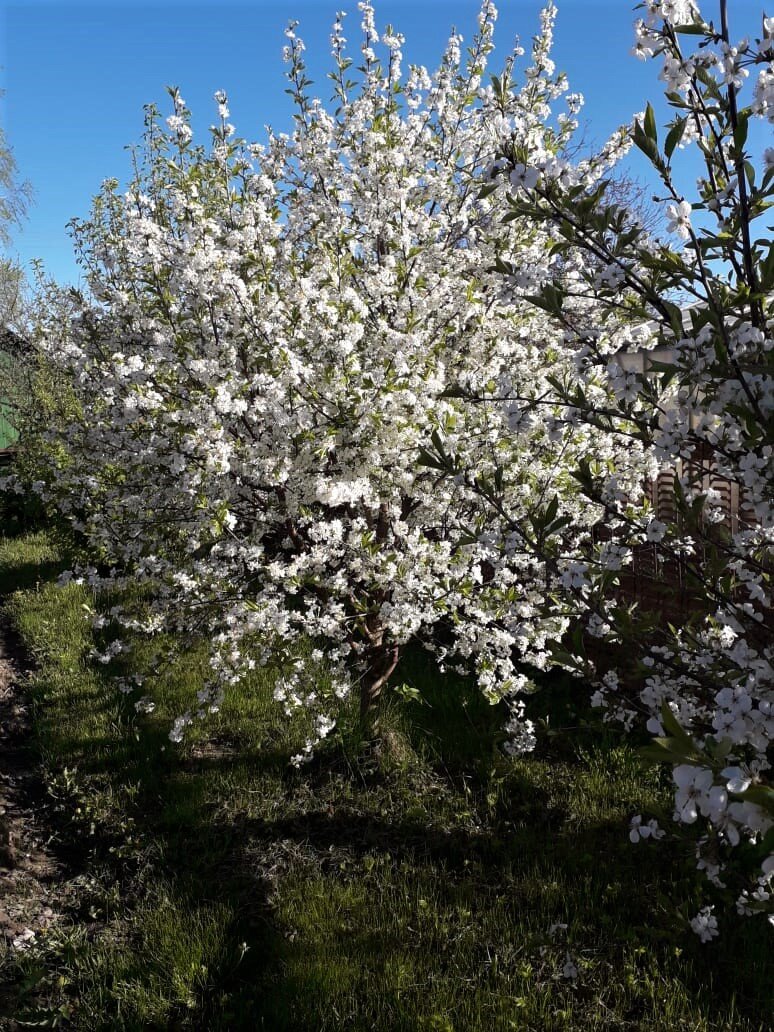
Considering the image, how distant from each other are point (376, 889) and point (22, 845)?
231 centimetres

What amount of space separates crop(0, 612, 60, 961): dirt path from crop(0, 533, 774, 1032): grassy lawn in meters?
0.14

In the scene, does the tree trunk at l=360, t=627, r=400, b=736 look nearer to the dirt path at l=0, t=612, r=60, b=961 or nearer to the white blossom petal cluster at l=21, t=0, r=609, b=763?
the white blossom petal cluster at l=21, t=0, r=609, b=763

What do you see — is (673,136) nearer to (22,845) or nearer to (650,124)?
(650,124)

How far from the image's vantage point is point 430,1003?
2918 millimetres

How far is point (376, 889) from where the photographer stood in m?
3.69

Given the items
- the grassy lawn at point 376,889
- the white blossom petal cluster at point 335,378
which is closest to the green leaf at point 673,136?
the white blossom petal cluster at point 335,378

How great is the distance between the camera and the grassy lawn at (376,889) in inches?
117

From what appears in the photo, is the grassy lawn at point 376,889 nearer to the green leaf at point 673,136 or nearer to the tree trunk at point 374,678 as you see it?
the tree trunk at point 374,678

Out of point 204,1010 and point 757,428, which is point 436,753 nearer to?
point 204,1010

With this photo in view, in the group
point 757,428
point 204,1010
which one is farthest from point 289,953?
point 757,428

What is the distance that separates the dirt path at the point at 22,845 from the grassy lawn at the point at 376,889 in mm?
143

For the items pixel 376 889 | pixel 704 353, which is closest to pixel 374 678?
pixel 376 889

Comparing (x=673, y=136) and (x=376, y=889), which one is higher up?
(x=673, y=136)

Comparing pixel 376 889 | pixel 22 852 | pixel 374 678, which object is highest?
pixel 374 678
